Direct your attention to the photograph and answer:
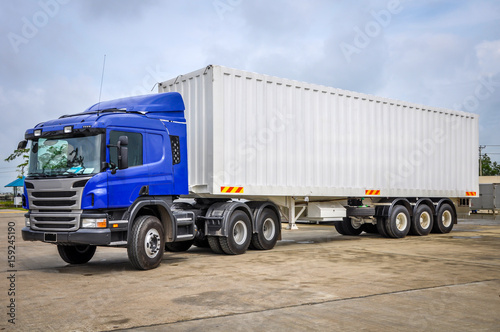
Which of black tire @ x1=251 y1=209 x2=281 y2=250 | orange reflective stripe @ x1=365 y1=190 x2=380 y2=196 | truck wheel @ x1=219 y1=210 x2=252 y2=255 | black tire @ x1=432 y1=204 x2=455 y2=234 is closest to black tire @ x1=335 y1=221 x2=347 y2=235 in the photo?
orange reflective stripe @ x1=365 y1=190 x2=380 y2=196

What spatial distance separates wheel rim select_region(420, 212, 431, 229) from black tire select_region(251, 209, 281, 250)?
20.9ft

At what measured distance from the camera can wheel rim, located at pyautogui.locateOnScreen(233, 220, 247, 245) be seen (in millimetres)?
12266

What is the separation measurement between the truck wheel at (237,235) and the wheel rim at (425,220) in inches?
295

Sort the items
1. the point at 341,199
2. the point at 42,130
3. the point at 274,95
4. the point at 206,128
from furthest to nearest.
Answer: the point at 341,199
the point at 274,95
the point at 206,128
the point at 42,130

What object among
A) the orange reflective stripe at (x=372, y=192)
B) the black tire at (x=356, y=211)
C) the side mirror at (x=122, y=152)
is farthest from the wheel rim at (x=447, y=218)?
the side mirror at (x=122, y=152)

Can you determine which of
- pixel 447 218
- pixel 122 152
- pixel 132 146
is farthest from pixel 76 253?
pixel 447 218

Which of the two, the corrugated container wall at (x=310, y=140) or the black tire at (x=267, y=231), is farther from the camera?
the black tire at (x=267, y=231)

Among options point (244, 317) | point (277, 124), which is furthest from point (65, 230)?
point (277, 124)

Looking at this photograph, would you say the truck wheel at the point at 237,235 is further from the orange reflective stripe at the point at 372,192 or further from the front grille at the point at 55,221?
the orange reflective stripe at the point at 372,192

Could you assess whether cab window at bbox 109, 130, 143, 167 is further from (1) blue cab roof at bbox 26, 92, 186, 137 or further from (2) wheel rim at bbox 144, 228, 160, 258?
(2) wheel rim at bbox 144, 228, 160, 258

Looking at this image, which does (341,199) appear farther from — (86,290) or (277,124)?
(86,290)

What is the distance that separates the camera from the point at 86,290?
7820mm

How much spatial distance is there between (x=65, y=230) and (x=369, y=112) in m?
9.85

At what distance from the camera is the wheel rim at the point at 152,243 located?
9.76m
